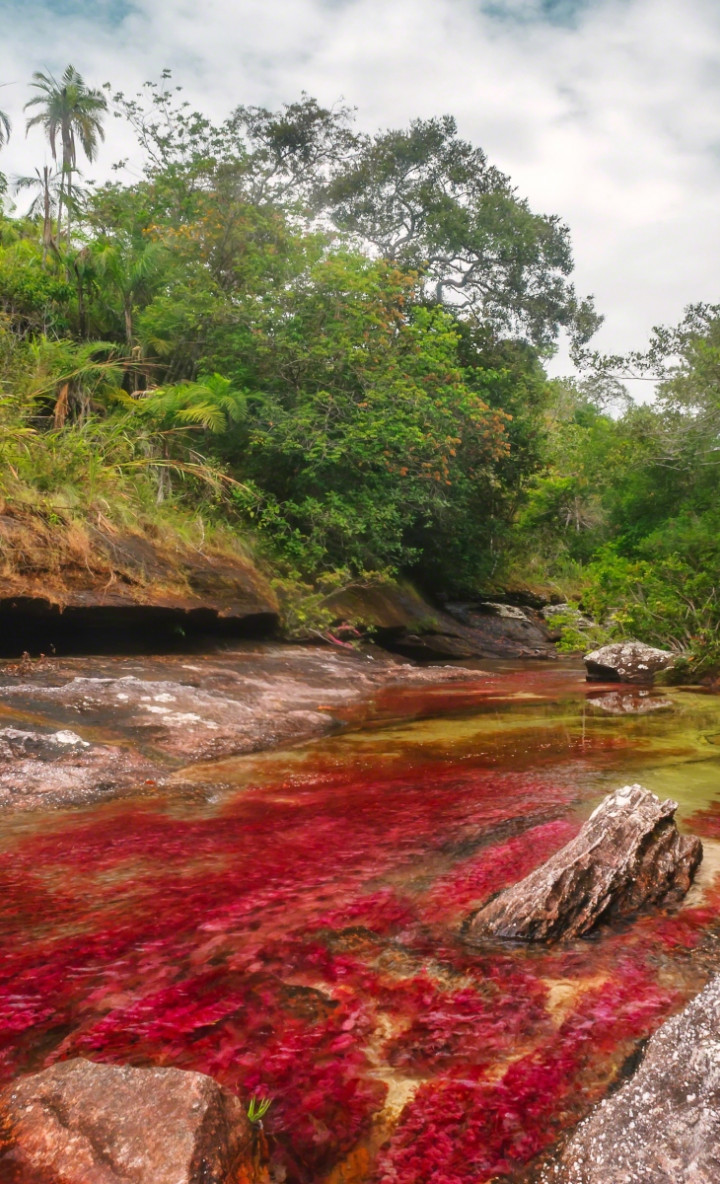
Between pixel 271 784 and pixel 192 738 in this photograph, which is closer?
pixel 271 784

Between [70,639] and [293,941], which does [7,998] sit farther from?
[70,639]

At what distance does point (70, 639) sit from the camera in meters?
8.73

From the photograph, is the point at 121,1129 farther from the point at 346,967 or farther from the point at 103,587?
the point at 103,587

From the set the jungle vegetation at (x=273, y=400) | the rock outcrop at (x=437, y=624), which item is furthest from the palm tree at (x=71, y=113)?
the rock outcrop at (x=437, y=624)

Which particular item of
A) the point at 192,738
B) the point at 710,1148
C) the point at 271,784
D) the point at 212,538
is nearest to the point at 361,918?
the point at 710,1148

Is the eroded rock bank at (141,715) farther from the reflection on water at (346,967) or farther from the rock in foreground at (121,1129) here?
the rock in foreground at (121,1129)

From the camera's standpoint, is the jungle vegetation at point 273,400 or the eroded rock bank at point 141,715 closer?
the eroded rock bank at point 141,715

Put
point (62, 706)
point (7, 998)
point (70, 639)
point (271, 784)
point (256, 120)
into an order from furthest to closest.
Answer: point (256, 120)
point (70, 639)
point (62, 706)
point (271, 784)
point (7, 998)

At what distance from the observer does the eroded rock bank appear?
4.82 metres

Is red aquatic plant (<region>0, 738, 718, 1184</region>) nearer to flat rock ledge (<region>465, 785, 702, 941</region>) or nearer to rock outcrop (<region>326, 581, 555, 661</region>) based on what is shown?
flat rock ledge (<region>465, 785, 702, 941</region>)

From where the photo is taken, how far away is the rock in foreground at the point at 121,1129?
1.42 m

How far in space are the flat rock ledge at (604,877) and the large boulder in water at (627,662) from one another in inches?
380

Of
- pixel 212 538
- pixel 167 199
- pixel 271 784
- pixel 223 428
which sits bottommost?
pixel 271 784

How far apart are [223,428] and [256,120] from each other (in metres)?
15.5
